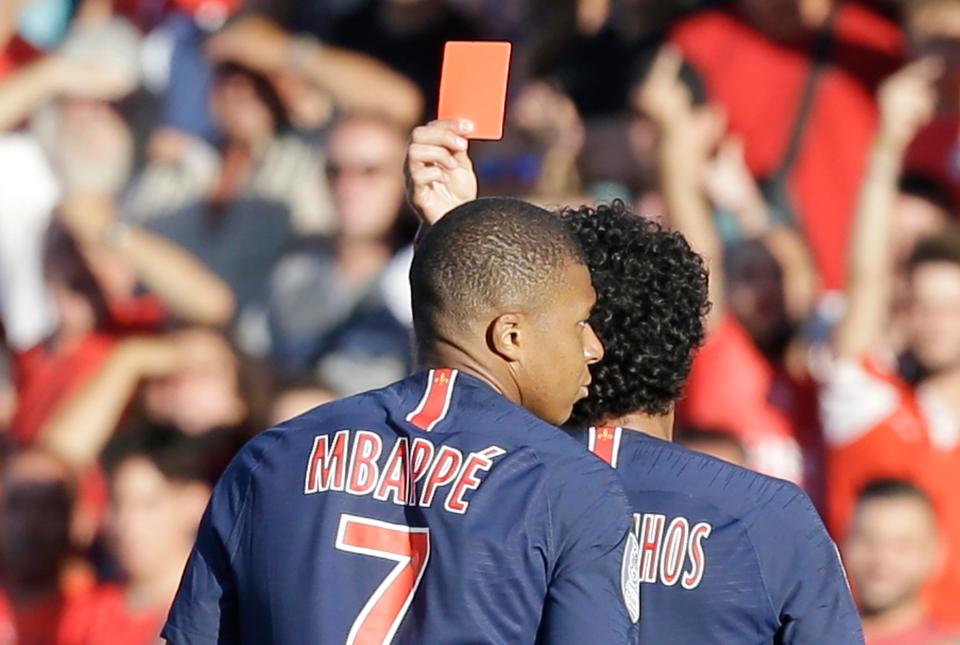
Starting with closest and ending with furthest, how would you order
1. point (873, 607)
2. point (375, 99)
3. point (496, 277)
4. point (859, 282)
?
1. point (496, 277)
2. point (873, 607)
3. point (859, 282)
4. point (375, 99)

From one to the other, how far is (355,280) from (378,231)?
18 centimetres

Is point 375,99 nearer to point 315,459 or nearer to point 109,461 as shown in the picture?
point 109,461

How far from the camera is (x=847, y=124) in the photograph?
5281 mm

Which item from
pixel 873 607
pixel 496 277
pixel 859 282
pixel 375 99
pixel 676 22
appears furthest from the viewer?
pixel 375 99

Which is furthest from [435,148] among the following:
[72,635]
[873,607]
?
[72,635]

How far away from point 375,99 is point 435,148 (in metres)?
3.48

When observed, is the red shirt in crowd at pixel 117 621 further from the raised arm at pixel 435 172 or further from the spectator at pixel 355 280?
the raised arm at pixel 435 172

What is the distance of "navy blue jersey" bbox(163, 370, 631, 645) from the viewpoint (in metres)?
2.14

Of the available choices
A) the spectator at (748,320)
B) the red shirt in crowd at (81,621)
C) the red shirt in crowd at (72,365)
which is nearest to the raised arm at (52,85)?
the red shirt in crowd at (72,365)

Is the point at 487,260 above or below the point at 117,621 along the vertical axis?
above

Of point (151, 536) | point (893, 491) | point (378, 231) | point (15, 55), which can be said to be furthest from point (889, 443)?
point (15, 55)

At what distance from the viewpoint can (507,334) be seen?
2273mm

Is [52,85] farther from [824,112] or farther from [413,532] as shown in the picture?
[413,532]

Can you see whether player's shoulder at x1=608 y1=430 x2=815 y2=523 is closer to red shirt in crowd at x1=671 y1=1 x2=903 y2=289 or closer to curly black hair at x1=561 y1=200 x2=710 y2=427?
curly black hair at x1=561 y1=200 x2=710 y2=427
